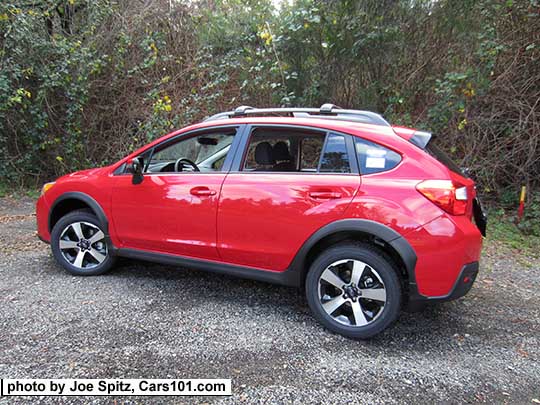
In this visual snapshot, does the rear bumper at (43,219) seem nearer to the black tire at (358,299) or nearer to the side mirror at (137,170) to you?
the side mirror at (137,170)

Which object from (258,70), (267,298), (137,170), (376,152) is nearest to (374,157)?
(376,152)

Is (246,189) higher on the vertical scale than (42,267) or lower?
higher

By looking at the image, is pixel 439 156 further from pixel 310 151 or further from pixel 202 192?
pixel 202 192

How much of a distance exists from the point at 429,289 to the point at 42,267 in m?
3.91

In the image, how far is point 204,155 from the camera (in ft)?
14.0

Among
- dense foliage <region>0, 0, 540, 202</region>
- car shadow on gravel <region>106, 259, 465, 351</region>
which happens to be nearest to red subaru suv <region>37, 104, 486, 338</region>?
car shadow on gravel <region>106, 259, 465, 351</region>

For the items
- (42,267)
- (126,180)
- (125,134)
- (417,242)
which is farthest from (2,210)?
(417,242)

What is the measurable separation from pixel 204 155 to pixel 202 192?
4.05ft

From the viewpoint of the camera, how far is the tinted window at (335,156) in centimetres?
278

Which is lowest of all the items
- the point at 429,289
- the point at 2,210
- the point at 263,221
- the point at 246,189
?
the point at 2,210

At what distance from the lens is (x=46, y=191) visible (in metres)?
3.94

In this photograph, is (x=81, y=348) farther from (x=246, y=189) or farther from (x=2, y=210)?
(x=2, y=210)

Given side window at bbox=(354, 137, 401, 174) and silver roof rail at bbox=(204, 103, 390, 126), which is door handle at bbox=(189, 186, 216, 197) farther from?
side window at bbox=(354, 137, 401, 174)

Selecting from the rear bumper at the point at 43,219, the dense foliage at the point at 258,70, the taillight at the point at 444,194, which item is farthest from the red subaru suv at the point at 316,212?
the dense foliage at the point at 258,70
